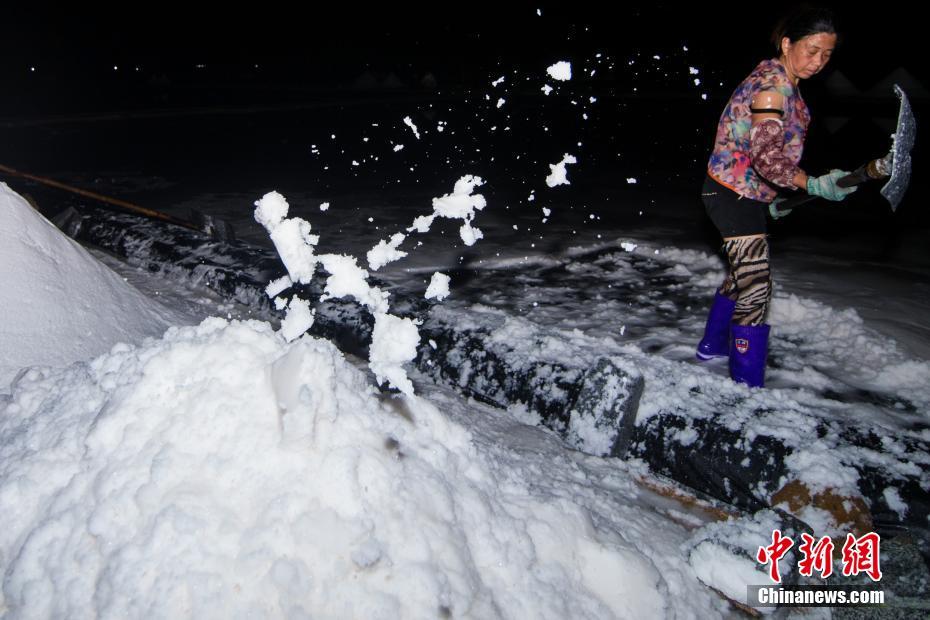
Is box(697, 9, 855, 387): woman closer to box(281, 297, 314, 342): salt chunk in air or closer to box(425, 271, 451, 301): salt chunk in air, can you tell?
box(425, 271, 451, 301): salt chunk in air

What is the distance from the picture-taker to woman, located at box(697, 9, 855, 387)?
2.25m

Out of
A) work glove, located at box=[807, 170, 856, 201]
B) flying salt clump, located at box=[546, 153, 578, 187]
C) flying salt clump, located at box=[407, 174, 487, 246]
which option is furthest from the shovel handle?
flying salt clump, located at box=[546, 153, 578, 187]

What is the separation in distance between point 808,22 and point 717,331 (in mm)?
1406

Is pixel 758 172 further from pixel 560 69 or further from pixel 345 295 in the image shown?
pixel 345 295

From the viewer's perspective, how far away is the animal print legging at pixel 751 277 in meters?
2.54

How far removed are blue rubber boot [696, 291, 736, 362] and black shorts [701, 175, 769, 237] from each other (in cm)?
39

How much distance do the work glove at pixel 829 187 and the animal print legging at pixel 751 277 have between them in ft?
0.99

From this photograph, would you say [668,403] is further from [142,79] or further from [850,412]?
[142,79]

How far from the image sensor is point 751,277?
2549 mm

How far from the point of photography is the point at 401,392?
6.29 ft

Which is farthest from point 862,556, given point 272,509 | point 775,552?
point 272,509

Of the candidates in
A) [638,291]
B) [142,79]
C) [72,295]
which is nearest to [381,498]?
[72,295]

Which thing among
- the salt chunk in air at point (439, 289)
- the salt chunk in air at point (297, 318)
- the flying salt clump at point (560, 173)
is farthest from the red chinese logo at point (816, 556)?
the flying salt clump at point (560, 173)

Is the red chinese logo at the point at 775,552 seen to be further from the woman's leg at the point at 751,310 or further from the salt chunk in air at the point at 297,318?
the salt chunk in air at the point at 297,318
